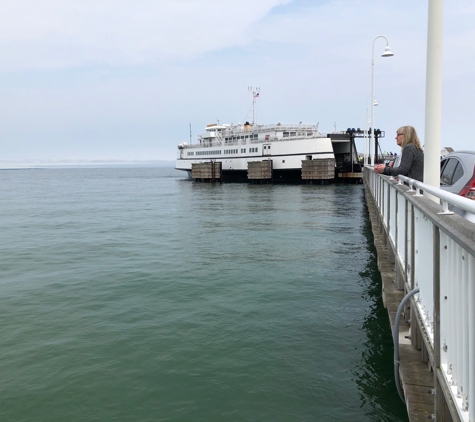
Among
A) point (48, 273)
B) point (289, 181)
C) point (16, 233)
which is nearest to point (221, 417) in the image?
point (48, 273)

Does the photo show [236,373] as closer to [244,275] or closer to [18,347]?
[18,347]

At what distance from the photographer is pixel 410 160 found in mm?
6945

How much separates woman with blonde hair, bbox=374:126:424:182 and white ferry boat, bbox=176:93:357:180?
49.5 m

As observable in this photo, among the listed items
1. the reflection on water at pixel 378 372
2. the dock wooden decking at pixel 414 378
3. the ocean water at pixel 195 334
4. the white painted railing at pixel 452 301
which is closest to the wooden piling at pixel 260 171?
the ocean water at pixel 195 334

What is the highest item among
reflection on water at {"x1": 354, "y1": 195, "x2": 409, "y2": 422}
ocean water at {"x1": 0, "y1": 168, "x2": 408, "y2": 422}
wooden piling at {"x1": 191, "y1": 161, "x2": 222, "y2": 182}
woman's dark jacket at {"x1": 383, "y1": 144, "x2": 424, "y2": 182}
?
woman's dark jacket at {"x1": 383, "y1": 144, "x2": 424, "y2": 182}

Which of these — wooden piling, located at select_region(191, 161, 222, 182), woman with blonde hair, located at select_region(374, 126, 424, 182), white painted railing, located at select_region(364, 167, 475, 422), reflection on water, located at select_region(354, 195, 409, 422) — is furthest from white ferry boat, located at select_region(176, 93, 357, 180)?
white painted railing, located at select_region(364, 167, 475, 422)

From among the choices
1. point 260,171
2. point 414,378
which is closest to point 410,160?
point 414,378

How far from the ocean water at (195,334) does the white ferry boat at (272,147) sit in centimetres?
4303

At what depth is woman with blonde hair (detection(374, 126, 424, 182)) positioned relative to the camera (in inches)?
273

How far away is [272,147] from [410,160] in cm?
5562

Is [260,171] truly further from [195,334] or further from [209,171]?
[195,334]

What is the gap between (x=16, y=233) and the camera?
21312 mm

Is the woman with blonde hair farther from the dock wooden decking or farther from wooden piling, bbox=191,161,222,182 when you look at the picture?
wooden piling, bbox=191,161,222,182

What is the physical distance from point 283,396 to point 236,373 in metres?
0.85
